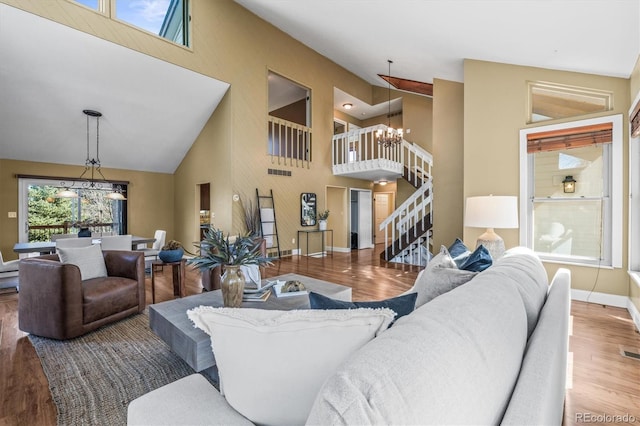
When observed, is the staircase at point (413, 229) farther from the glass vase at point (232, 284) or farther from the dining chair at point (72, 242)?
the dining chair at point (72, 242)

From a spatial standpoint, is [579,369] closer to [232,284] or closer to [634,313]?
[634,313]

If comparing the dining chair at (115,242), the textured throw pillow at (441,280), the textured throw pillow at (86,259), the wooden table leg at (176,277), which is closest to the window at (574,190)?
the textured throw pillow at (441,280)

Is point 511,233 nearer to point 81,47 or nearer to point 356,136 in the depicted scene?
point 356,136

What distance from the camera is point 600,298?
357 cm

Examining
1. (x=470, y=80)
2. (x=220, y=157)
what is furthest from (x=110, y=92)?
(x=470, y=80)

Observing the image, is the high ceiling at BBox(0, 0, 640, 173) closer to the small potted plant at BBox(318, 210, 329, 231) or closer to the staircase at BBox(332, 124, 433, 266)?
the staircase at BBox(332, 124, 433, 266)

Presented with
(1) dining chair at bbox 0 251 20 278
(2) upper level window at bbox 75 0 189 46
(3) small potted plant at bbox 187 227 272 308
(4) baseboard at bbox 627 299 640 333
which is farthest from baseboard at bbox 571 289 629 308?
(1) dining chair at bbox 0 251 20 278

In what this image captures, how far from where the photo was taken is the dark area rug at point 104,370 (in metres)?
1.78

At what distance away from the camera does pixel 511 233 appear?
414 cm

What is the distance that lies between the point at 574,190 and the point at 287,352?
4.56 m

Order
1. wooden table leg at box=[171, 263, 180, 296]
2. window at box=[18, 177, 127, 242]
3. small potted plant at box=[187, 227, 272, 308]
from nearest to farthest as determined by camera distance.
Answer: small potted plant at box=[187, 227, 272, 308] < wooden table leg at box=[171, 263, 180, 296] < window at box=[18, 177, 127, 242]

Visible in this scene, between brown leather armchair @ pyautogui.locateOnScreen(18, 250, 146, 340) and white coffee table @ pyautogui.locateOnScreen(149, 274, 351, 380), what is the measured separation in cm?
91

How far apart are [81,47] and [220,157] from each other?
9.02 feet

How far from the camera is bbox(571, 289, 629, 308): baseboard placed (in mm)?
3457
